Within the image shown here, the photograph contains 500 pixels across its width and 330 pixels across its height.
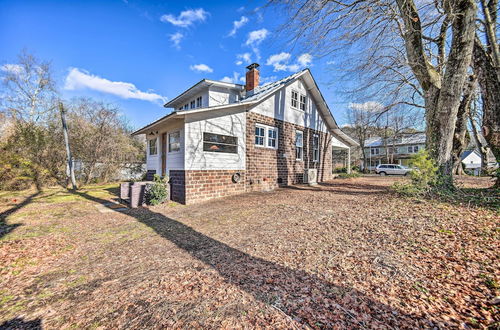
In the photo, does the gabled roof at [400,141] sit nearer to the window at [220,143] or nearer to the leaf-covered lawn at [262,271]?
the window at [220,143]

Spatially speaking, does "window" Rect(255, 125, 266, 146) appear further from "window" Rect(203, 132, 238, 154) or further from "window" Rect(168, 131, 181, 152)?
"window" Rect(168, 131, 181, 152)

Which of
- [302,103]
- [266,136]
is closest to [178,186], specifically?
[266,136]

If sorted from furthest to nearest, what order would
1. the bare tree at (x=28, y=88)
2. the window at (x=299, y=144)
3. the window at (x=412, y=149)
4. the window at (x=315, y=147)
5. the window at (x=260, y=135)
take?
1. the window at (x=412, y=149)
2. the bare tree at (x=28, y=88)
3. the window at (x=315, y=147)
4. the window at (x=299, y=144)
5. the window at (x=260, y=135)

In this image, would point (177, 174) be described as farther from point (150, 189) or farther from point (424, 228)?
point (424, 228)

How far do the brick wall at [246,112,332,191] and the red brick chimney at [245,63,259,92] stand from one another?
2.72m

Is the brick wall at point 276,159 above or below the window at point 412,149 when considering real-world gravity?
below

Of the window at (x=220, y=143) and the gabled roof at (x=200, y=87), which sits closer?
the window at (x=220, y=143)

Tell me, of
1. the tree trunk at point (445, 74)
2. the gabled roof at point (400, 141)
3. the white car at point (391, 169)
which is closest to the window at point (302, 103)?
the tree trunk at point (445, 74)

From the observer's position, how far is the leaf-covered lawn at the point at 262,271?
1.87 m

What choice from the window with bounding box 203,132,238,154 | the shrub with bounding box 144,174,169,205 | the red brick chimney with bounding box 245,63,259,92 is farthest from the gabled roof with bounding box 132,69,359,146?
the shrub with bounding box 144,174,169,205

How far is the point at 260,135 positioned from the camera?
9828 millimetres

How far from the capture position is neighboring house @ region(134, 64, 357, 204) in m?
7.49

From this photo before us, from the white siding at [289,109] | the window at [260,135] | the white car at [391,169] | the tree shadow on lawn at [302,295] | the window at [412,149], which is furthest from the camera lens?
the window at [412,149]

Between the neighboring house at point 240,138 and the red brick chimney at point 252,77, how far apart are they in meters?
0.06
